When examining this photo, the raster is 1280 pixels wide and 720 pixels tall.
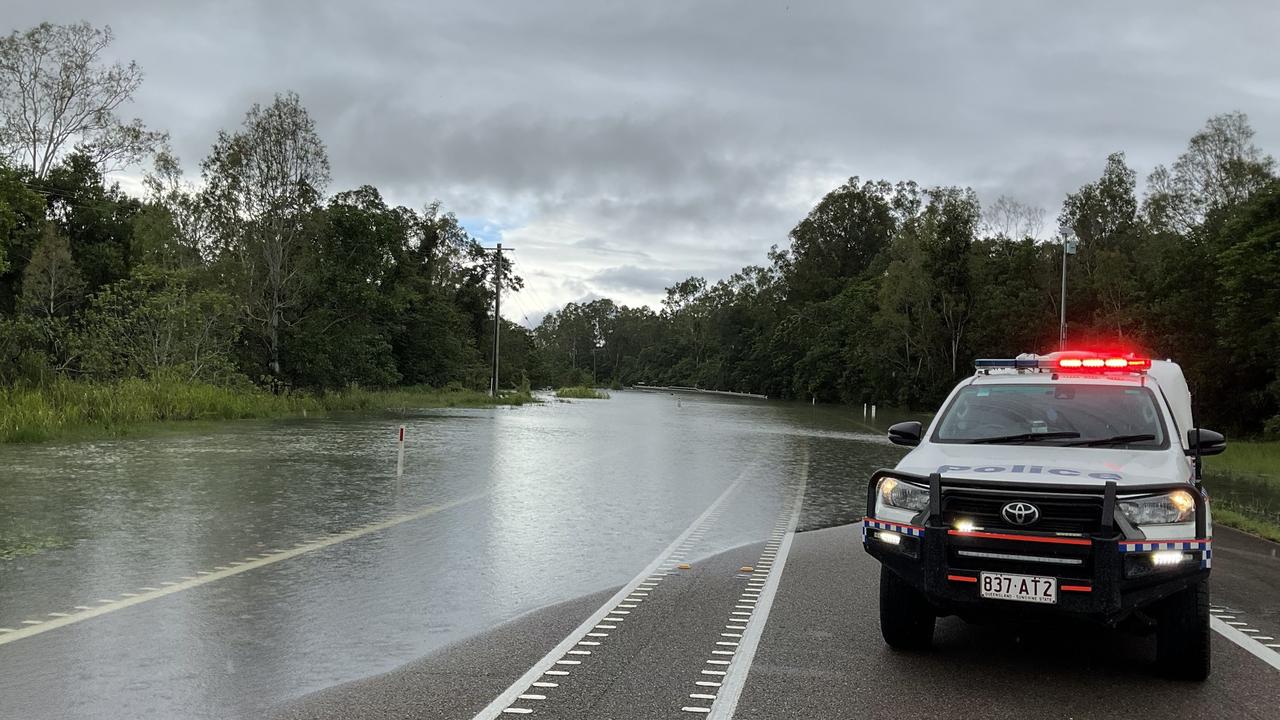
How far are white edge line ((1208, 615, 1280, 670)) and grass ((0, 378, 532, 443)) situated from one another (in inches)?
847

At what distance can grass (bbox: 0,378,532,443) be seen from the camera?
21.6m

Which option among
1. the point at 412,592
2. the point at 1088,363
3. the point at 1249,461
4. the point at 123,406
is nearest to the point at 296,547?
the point at 412,592

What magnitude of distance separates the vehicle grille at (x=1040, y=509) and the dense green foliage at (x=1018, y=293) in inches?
1313

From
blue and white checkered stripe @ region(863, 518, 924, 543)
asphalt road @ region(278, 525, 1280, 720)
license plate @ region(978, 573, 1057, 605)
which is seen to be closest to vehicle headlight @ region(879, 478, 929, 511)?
blue and white checkered stripe @ region(863, 518, 924, 543)

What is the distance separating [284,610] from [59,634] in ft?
4.49

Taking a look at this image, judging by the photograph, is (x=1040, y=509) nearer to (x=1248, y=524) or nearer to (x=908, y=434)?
(x=908, y=434)

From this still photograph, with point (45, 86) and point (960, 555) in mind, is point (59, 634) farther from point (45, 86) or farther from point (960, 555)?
point (45, 86)

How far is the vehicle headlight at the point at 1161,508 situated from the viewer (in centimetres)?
538

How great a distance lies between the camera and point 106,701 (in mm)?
4863

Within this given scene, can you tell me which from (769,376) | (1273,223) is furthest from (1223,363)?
(769,376)

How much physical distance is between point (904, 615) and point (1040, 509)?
1090 mm

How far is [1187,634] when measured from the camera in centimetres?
540

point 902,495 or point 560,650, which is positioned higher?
point 902,495

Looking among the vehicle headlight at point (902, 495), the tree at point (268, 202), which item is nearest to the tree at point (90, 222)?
the tree at point (268, 202)
